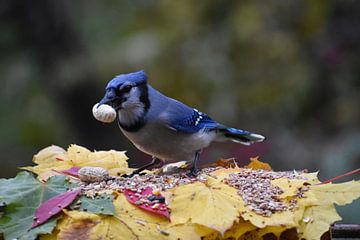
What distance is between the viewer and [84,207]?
1.40 meters

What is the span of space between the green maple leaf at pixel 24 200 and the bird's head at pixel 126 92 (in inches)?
15.3

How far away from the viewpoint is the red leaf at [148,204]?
1391mm

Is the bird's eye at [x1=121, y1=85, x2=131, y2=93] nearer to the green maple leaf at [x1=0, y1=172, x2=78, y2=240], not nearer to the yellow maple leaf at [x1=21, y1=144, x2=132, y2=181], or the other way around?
the yellow maple leaf at [x1=21, y1=144, x2=132, y2=181]

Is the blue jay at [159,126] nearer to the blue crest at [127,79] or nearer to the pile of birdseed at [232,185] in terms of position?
the blue crest at [127,79]

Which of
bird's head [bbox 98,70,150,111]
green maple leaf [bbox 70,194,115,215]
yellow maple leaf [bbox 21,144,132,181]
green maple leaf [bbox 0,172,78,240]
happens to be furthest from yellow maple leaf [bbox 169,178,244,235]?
bird's head [bbox 98,70,150,111]

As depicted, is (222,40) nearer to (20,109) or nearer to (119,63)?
(119,63)

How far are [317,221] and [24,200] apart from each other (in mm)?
532

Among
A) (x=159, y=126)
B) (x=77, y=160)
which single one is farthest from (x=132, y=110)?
(x=77, y=160)

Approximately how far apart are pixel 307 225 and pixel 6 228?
1.75 ft

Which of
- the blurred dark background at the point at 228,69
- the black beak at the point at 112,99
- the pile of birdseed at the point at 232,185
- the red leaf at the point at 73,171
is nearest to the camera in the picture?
the pile of birdseed at the point at 232,185

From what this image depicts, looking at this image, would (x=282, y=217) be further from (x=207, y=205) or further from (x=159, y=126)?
(x=159, y=126)

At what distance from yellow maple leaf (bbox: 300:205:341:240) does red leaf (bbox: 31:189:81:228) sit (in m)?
0.42

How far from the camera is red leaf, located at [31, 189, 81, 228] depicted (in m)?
1.36

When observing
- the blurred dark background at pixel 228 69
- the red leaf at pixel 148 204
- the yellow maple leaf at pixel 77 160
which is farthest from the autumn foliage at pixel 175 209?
the blurred dark background at pixel 228 69
